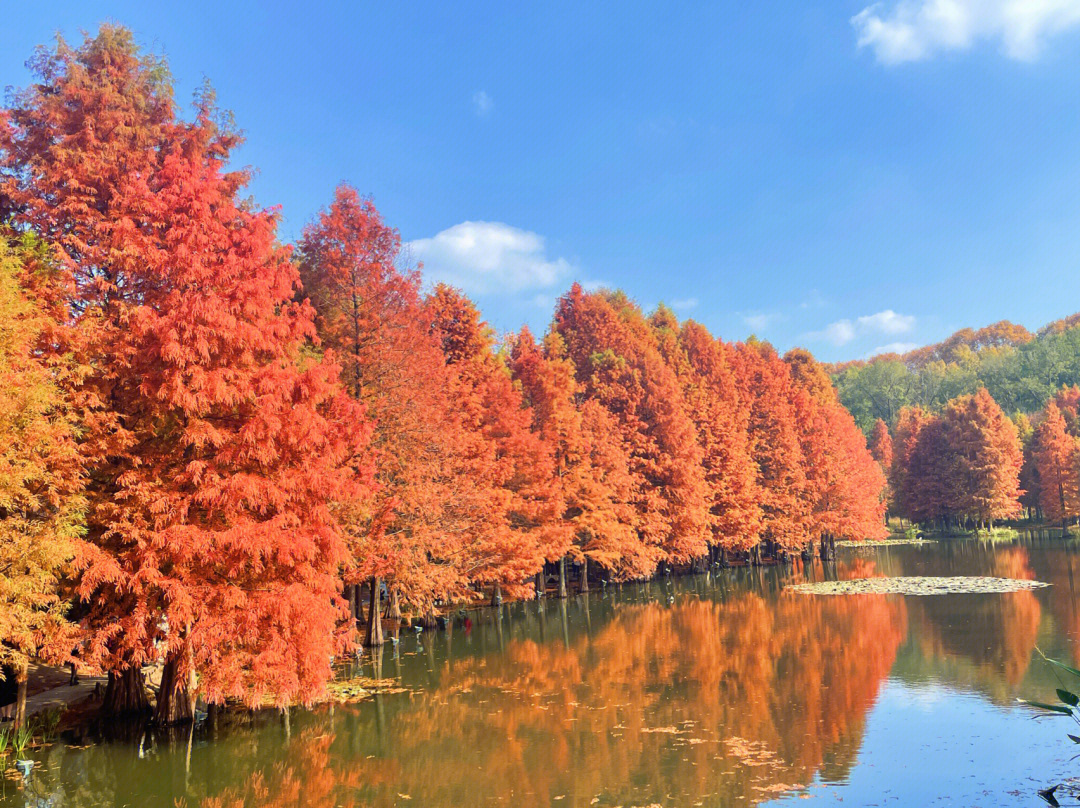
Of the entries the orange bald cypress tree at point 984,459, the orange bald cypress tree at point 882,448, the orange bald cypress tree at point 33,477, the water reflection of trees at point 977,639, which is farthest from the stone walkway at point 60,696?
the orange bald cypress tree at point 882,448

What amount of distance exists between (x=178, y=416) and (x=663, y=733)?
12.9m

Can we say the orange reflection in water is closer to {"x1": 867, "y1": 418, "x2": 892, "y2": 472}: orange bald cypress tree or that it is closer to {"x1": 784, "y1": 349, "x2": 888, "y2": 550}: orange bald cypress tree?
{"x1": 784, "y1": 349, "x2": 888, "y2": 550}: orange bald cypress tree

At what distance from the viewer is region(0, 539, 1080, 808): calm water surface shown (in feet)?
43.7

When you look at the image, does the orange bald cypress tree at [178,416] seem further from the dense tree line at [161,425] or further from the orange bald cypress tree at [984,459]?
the orange bald cypress tree at [984,459]

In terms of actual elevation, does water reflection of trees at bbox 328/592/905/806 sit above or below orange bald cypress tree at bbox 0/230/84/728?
below

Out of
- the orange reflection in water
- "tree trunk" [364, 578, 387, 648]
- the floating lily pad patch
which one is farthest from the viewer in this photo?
the floating lily pad patch

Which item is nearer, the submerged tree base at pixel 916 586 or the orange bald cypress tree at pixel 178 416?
the orange bald cypress tree at pixel 178 416

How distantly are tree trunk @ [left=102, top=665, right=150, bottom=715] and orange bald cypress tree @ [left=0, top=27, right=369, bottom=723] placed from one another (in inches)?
2.3

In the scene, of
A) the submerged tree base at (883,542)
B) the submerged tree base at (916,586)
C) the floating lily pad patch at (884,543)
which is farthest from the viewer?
the submerged tree base at (883,542)

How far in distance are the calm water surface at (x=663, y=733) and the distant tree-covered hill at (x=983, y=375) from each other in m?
100

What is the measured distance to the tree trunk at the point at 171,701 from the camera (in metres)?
18.0

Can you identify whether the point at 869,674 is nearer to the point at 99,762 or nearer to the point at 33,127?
the point at 99,762

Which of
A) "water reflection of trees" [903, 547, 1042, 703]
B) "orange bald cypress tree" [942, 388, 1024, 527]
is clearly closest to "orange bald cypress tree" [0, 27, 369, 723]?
"water reflection of trees" [903, 547, 1042, 703]

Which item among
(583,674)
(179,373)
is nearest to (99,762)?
(179,373)
